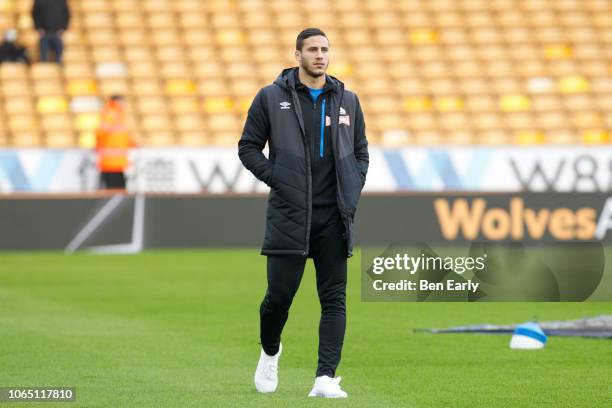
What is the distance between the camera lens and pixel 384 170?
2339 centimetres

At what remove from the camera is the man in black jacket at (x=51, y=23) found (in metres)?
24.6

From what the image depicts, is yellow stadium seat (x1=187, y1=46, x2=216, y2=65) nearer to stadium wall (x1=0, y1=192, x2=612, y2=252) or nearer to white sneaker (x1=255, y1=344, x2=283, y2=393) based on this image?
stadium wall (x1=0, y1=192, x2=612, y2=252)

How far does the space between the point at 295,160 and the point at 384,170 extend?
1592 cm

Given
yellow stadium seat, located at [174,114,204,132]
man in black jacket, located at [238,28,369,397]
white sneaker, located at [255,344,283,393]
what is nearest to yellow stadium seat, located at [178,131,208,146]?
yellow stadium seat, located at [174,114,204,132]

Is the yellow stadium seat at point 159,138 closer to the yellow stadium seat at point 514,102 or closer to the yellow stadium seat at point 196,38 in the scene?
the yellow stadium seat at point 196,38

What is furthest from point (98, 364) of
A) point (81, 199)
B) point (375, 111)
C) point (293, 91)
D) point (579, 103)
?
point (579, 103)

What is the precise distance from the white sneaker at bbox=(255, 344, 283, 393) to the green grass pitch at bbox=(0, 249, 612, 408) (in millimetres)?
80

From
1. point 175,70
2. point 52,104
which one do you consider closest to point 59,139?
point 52,104

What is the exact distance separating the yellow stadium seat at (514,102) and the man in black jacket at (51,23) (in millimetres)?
8023

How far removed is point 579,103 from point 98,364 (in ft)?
62.1

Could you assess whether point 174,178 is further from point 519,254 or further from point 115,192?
point 519,254

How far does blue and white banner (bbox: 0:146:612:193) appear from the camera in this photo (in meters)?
22.4

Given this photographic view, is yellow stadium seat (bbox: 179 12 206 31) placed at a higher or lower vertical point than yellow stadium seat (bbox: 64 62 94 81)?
higher

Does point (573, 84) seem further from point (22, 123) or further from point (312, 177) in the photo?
point (312, 177)
